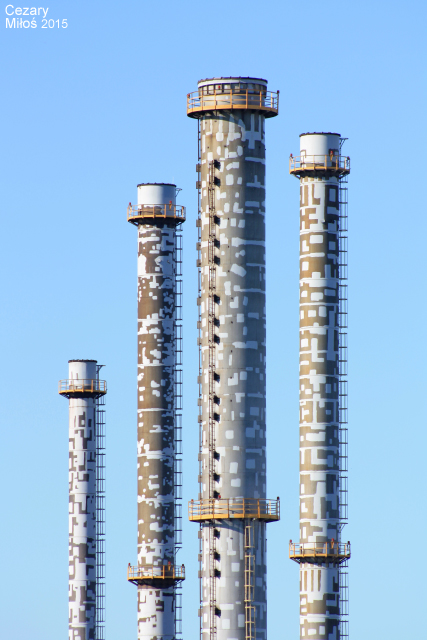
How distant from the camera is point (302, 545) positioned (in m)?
124

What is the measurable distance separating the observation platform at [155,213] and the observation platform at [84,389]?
18.8 m

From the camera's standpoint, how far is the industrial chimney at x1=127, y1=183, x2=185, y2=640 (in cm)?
13888

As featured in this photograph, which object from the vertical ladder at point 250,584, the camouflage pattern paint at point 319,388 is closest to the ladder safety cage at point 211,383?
the vertical ladder at point 250,584

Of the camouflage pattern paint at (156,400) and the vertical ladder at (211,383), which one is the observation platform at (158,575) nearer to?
the camouflage pattern paint at (156,400)

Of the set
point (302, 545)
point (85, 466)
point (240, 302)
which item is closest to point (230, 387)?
point (240, 302)

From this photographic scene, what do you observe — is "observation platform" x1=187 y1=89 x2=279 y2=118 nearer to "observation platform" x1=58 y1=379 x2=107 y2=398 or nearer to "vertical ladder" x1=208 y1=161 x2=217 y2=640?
"vertical ladder" x1=208 y1=161 x2=217 y2=640

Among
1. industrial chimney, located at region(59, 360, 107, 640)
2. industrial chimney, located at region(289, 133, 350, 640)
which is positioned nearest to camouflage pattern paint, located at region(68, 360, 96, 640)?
industrial chimney, located at region(59, 360, 107, 640)

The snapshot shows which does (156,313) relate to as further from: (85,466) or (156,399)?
(85,466)

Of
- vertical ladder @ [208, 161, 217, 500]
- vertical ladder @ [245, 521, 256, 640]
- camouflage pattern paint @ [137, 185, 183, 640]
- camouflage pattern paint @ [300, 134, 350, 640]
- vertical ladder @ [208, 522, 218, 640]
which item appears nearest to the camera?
vertical ladder @ [245, 521, 256, 640]

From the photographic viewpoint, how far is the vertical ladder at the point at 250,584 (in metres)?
115

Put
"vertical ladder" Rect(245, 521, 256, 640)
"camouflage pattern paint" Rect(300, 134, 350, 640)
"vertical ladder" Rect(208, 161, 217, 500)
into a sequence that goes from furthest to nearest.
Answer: "camouflage pattern paint" Rect(300, 134, 350, 640) → "vertical ladder" Rect(208, 161, 217, 500) → "vertical ladder" Rect(245, 521, 256, 640)

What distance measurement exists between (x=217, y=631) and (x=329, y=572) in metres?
10.8

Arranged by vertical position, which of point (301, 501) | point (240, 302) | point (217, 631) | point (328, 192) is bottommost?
point (217, 631)

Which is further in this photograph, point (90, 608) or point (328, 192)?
point (90, 608)
